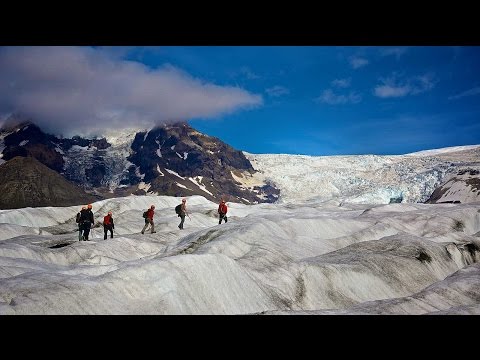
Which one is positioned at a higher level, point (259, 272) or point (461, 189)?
point (461, 189)

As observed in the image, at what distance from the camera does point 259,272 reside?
786 inches

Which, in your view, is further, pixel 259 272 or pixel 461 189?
pixel 461 189

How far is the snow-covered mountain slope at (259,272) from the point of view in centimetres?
1307

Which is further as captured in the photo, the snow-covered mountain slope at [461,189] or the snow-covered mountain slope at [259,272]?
the snow-covered mountain slope at [461,189]

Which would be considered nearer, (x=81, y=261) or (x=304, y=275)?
(x=304, y=275)

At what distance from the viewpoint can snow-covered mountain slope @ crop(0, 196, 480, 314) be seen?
13.1 m

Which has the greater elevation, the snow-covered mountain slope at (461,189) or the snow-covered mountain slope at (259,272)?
the snow-covered mountain slope at (461,189)

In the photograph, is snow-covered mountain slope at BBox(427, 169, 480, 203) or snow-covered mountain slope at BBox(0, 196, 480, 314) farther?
snow-covered mountain slope at BBox(427, 169, 480, 203)

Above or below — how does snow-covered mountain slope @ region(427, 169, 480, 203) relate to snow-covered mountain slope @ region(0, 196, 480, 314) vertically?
above

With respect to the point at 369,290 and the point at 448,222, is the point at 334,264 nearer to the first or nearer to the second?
the point at 369,290
